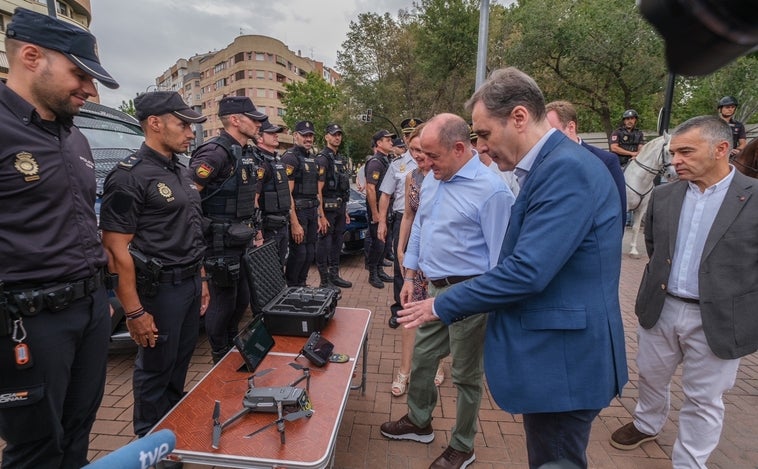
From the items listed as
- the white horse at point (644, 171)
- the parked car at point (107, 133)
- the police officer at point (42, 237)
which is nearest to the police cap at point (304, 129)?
the parked car at point (107, 133)

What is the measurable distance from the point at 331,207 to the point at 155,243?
382 centimetres

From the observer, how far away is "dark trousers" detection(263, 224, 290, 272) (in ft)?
15.1

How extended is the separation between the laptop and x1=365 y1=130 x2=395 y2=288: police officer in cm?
373

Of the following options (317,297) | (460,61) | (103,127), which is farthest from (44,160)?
(460,61)

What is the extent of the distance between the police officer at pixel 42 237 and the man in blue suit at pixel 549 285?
1.69 m

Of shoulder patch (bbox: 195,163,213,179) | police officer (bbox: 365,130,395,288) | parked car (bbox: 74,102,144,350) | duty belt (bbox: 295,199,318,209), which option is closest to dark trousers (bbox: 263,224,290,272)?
duty belt (bbox: 295,199,318,209)

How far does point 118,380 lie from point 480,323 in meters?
3.15

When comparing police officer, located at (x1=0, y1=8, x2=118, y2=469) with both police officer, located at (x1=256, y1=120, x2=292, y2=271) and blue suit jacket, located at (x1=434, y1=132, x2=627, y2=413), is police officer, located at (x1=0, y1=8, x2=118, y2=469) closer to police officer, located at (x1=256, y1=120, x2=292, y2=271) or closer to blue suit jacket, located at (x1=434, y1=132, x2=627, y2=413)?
blue suit jacket, located at (x1=434, y1=132, x2=627, y2=413)

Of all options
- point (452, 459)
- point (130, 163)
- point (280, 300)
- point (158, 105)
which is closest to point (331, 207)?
point (280, 300)

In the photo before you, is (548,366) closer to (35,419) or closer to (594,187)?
(594,187)

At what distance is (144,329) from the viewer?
7.52 ft

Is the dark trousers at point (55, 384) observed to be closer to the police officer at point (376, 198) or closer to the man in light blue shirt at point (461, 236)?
the man in light blue shirt at point (461, 236)

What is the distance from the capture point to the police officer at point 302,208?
5383mm

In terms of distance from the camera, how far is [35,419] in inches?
67.1
